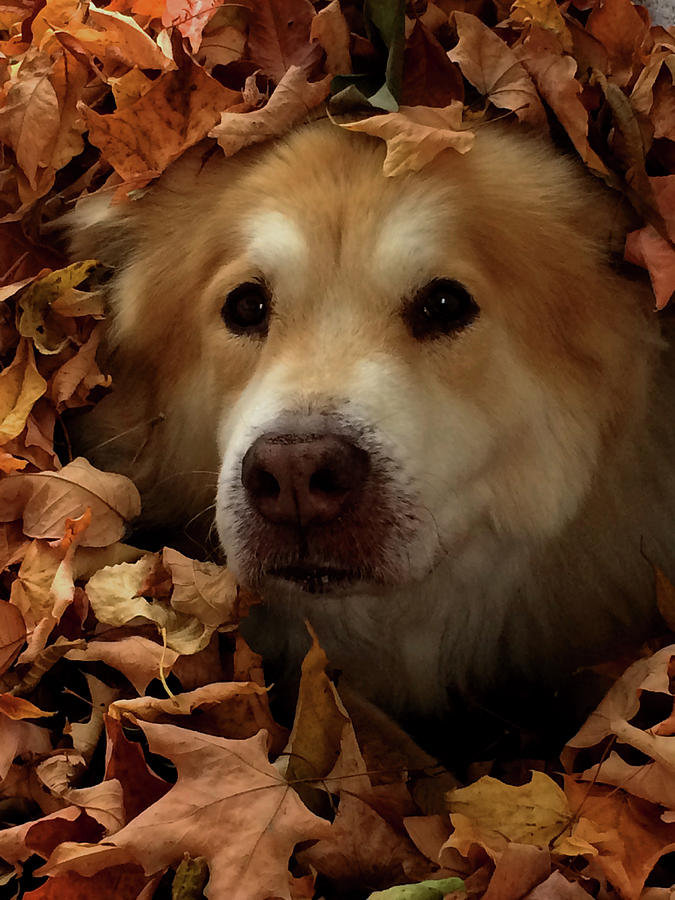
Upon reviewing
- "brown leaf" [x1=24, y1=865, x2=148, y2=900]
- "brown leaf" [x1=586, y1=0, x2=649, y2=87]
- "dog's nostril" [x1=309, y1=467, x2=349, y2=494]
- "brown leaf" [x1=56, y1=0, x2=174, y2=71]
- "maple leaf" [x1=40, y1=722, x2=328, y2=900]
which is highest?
"brown leaf" [x1=586, y1=0, x2=649, y2=87]

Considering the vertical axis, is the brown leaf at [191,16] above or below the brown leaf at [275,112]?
above

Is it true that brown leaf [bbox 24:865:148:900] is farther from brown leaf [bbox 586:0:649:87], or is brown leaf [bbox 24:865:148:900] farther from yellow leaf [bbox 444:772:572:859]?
brown leaf [bbox 586:0:649:87]

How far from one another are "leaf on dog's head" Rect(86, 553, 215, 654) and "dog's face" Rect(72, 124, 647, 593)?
15cm

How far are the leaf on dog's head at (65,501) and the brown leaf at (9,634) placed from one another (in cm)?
13

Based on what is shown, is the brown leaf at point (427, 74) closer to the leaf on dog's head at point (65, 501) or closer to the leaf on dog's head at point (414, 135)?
the leaf on dog's head at point (414, 135)

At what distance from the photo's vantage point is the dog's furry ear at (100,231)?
1.60 m

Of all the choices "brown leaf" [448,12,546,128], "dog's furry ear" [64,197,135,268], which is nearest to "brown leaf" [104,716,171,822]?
"dog's furry ear" [64,197,135,268]

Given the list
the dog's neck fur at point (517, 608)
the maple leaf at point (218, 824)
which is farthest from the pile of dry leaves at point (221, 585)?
the dog's neck fur at point (517, 608)

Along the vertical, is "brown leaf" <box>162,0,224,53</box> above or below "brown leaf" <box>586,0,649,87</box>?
below

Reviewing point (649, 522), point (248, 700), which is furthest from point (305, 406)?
point (649, 522)

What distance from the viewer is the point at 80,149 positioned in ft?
5.16

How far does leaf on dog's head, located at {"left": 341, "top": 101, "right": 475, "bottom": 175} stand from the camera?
1325mm

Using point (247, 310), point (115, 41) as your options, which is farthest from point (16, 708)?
point (115, 41)

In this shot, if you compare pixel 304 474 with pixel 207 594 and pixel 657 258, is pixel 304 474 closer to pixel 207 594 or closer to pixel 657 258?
pixel 207 594
